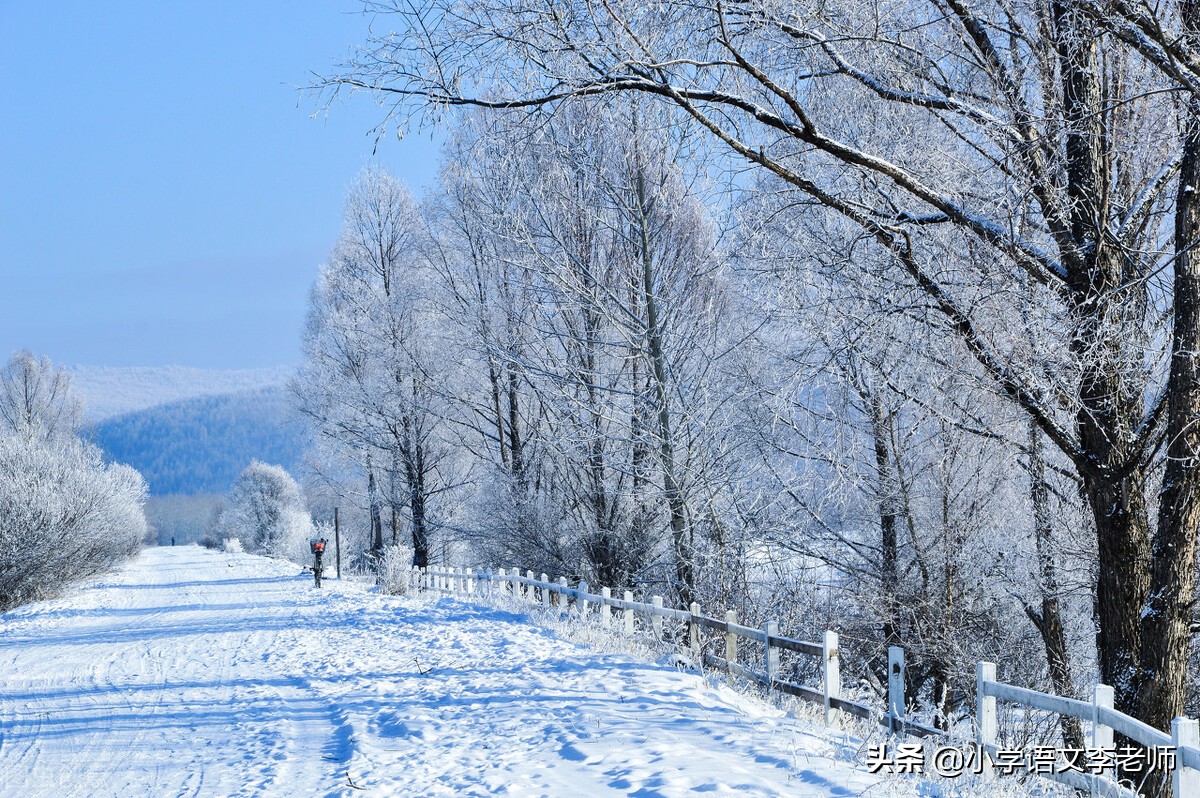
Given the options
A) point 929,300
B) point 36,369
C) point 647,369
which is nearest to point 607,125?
point 647,369

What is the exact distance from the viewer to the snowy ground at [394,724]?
220 inches

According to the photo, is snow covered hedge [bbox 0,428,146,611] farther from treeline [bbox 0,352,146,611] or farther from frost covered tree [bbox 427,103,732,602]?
frost covered tree [bbox 427,103,732,602]

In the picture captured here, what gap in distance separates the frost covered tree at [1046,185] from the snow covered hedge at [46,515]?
2446 cm

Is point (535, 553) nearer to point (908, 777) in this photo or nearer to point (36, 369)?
point (908, 777)

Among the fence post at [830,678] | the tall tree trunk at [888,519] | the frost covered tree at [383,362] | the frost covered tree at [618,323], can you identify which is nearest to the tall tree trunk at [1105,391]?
the fence post at [830,678]

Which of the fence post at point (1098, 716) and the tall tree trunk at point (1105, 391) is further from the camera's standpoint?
the tall tree trunk at point (1105, 391)

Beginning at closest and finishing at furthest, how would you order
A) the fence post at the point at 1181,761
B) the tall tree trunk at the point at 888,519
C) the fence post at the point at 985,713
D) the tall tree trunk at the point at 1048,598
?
the fence post at the point at 1181,761 → the fence post at the point at 985,713 → the tall tree trunk at the point at 1048,598 → the tall tree trunk at the point at 888,519

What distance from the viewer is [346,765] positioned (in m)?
6.22

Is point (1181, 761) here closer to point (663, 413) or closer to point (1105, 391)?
point (1105, 391)

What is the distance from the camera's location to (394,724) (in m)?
7.25

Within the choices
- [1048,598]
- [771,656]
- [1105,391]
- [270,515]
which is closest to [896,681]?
[771,656]

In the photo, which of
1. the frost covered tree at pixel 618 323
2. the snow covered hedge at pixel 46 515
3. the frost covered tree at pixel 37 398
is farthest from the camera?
the frost covered tree at pixel 37 398

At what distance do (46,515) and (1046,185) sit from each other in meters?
27.4

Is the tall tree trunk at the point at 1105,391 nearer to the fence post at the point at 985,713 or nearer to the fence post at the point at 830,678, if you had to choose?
the fence post at the point at 985,713
